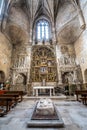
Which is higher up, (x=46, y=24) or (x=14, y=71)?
(x=46, y=24)

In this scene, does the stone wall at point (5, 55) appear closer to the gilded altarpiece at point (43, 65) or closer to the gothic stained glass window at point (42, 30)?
the gilded altarpiece at point (43, 65)

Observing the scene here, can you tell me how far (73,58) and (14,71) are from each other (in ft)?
29.2

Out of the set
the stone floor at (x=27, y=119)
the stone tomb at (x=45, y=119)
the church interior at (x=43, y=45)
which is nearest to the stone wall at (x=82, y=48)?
the church interior at (x=43, y=45)

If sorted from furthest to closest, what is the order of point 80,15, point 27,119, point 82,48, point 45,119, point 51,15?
point 51,15 < point 82,48 < point 80,15 < point 27,119 < point 45,119

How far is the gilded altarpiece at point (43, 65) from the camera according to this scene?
1453 cm

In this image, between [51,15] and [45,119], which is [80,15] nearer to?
[51,15]

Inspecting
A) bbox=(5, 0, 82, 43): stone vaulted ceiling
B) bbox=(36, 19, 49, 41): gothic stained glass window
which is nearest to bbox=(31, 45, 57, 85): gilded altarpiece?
bbox=(36, 19, 49, 41): gothic stained glass window

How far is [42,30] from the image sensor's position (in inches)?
685

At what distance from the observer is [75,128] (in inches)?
97.2

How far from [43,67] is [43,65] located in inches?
11.5

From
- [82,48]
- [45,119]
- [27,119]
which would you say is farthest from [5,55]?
[45,119]

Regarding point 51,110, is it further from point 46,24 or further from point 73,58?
point 46,24

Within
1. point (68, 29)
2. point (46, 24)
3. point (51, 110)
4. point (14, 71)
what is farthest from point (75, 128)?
point (46, 24)

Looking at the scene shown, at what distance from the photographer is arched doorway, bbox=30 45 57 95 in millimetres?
14122
